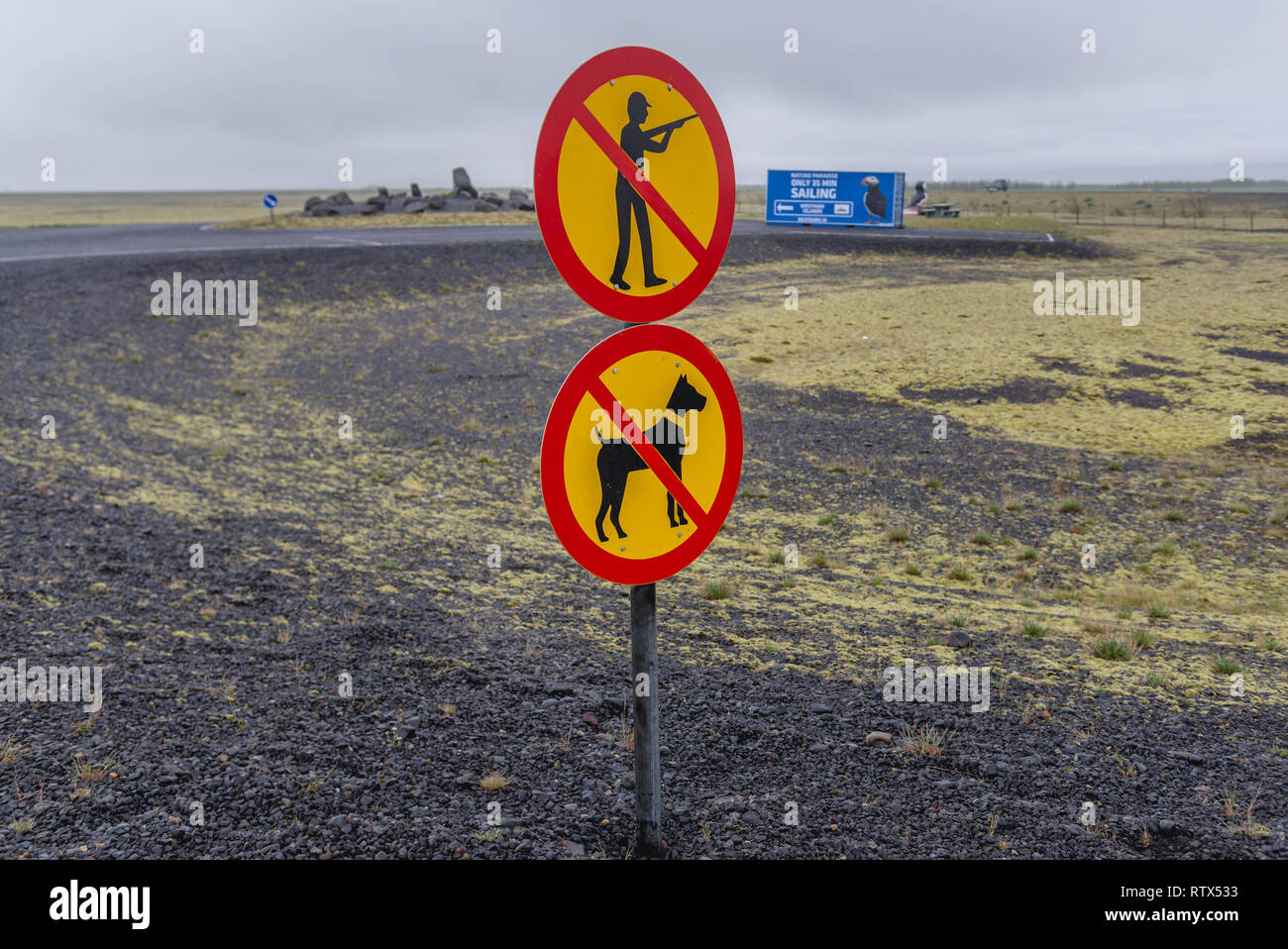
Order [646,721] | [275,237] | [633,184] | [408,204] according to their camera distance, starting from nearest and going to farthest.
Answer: [633,184], [646,721], [275,237], [408,204]

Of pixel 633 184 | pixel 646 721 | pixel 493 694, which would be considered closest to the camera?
pixel 633 184

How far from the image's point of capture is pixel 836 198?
35.5m

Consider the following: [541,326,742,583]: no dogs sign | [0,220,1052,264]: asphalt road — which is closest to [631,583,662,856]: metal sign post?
[541,326,742,583]: no dogs sign

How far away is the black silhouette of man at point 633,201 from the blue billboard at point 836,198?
34.3m

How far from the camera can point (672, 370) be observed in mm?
2934

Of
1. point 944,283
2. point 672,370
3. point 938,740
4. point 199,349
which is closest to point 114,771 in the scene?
point 672,370

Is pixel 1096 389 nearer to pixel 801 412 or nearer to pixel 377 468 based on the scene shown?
pixel 801 412

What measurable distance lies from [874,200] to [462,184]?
24218mm

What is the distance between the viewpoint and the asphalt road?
24.8 meters

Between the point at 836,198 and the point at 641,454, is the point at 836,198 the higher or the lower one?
the higher one

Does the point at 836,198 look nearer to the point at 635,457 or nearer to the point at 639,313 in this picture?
the point at 639,313

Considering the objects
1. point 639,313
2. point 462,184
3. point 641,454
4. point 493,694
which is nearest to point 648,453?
point 641,454

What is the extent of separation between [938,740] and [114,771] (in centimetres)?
368

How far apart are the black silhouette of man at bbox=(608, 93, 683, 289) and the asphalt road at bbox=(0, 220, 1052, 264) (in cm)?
2396
